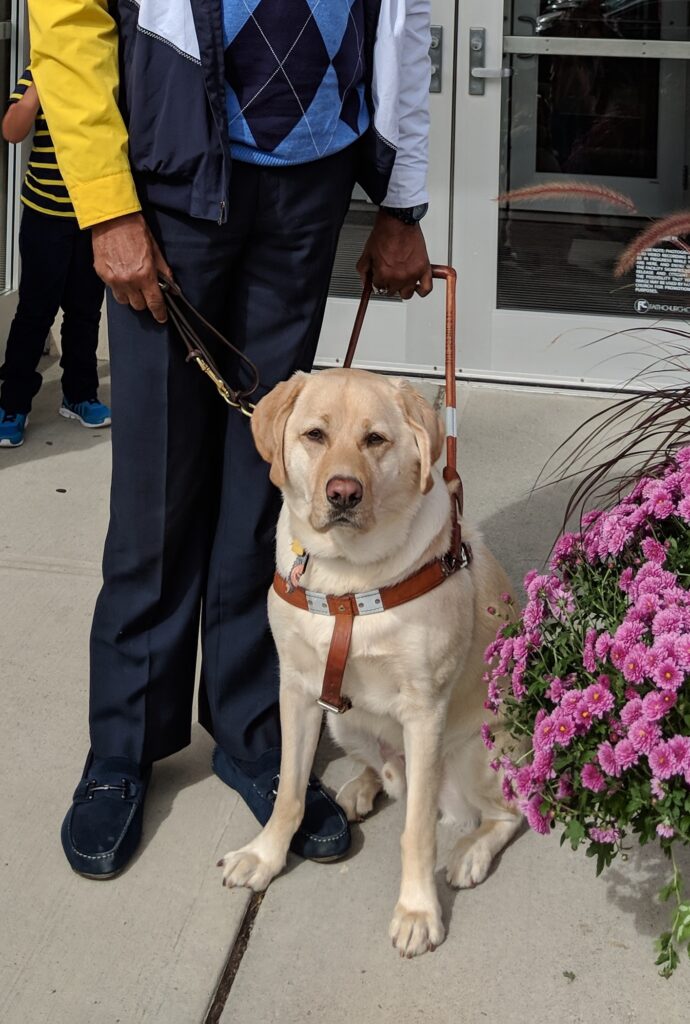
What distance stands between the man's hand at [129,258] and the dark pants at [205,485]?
74 mm

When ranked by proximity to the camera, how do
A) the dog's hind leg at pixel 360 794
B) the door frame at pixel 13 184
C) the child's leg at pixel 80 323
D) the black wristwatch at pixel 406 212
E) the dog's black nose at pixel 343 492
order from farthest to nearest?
1. the door frame at pixel 13 184
2. the child's leg at pixel 80 323
3. the dog's hind leg at pixel 360 794
4. the black wristwatch at pixel 406 212
5. the dog's black nose at pixel 343 492

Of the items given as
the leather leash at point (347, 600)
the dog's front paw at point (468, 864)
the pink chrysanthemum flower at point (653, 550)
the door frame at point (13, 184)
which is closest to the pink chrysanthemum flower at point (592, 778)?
the pink chrysanthemum flower at point (653, 550)

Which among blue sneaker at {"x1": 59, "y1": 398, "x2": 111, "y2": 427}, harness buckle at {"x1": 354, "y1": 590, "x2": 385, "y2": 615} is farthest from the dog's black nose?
blue sneaker at {"x1": 59, "y1": 398, "x2": 111, "y2": 427}

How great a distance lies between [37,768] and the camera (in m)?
3.14

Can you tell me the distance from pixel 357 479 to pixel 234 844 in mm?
1019

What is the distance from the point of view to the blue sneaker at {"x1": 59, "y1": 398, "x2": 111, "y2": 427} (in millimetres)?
5145

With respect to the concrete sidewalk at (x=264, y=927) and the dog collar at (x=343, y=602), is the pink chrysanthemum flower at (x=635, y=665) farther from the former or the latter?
the concrete sidewalk at (x=264, y=927)

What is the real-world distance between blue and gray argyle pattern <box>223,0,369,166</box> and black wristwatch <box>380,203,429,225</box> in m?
0.32

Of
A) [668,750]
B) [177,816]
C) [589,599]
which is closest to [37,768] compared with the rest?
[177,816]

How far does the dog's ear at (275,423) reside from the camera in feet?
8.23

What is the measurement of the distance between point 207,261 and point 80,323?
2.54 metres

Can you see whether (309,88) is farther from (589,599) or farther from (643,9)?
(643,9)

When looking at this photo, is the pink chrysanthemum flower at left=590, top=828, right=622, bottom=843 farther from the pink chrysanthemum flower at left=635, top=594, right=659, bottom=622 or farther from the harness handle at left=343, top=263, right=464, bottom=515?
the harness handle at left=343, top=263, right=464, bottom=515

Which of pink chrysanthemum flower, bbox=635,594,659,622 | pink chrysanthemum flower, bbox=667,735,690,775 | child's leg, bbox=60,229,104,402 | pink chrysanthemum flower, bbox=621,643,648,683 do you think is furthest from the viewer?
child's leg, bbox=60,229,104,402
